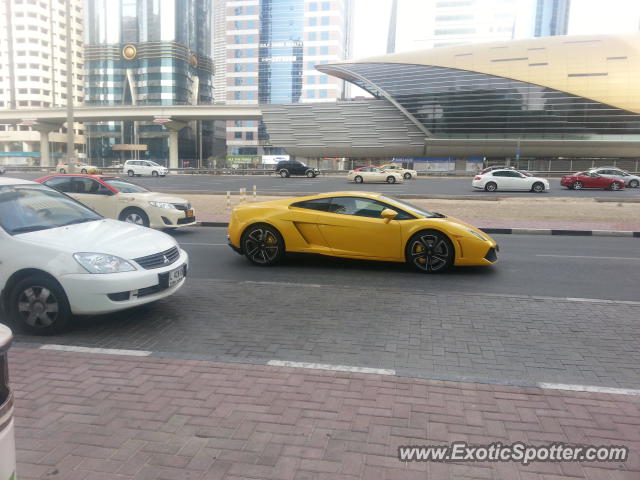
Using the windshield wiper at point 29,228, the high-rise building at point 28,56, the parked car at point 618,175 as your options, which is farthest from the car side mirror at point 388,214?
the high-rise building at point 28,56

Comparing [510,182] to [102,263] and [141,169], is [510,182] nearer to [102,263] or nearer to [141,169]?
[102,263]

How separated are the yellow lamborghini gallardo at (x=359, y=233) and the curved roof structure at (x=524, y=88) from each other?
70.5m

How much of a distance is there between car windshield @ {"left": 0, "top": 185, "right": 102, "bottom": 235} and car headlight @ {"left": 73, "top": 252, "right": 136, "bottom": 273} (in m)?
0.84

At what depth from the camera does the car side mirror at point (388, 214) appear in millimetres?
8133

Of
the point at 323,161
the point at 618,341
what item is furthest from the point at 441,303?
the point at 323,161

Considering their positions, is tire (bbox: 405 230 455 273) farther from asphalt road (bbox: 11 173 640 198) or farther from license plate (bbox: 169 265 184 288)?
asphalt road (bbox: 11 173 640 198)

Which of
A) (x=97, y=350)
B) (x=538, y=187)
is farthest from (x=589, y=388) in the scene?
(x=538, y=187)

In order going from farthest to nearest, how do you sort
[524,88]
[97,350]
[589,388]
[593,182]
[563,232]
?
[524,88]
[593,182]
[563,232]
[97,350]
[589,388]

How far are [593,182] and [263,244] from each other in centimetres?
3051

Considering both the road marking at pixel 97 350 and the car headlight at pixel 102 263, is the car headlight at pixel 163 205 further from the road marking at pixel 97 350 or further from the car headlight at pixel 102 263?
the road marking at pixel 97 350

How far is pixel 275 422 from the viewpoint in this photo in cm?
329

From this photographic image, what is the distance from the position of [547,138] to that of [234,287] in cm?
7449

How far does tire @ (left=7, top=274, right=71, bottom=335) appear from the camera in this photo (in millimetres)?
4988

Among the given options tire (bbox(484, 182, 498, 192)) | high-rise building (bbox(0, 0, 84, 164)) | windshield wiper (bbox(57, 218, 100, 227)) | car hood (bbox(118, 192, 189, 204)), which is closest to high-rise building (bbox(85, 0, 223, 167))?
high-rise building (bbox(0, 0, 84, 164))
